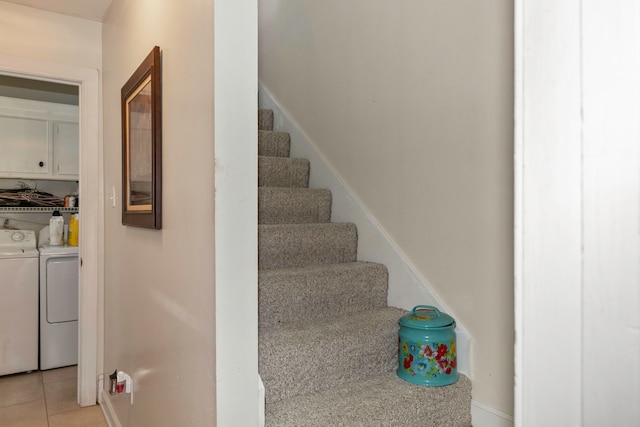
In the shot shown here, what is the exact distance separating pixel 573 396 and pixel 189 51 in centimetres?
126

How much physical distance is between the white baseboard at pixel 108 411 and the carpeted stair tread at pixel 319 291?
1166mm

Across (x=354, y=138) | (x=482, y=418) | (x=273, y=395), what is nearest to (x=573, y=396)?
(x=273, y=395)

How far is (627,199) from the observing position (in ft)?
1.16

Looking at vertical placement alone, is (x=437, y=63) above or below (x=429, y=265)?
above

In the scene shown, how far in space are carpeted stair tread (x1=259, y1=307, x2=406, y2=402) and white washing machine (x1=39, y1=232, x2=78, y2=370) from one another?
2.38 metres

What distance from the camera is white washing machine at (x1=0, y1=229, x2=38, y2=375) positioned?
3.06 m

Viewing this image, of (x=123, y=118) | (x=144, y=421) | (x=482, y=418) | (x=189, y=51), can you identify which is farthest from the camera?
(x=123, y=118)

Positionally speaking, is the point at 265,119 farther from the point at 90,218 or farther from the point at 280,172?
the point at 90,218

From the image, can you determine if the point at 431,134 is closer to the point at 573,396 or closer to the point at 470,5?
the point at 470,5

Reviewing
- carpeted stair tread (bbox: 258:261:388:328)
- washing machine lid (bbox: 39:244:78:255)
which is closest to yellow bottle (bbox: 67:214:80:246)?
washing machine lid (bbox: 39:244:78:255)

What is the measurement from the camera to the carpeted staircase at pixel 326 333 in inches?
58.5

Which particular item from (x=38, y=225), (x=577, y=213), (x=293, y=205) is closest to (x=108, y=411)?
(x=293, y=205)

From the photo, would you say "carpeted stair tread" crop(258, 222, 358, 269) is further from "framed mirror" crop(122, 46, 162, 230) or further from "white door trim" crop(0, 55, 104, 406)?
"white door trim" crop(0, 55, 104, 406)

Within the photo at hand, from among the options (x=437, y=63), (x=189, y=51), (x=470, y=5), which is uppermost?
(x=470, y=5)
